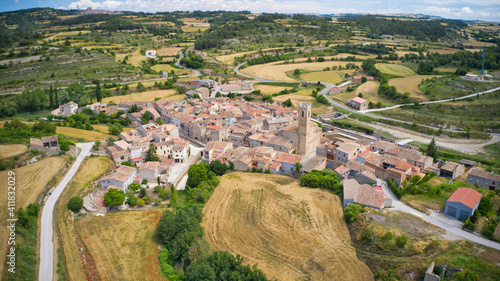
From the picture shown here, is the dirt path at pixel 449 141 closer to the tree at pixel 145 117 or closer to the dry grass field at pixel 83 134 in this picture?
the tree at pixel 145 117

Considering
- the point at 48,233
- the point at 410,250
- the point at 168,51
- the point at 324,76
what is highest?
the point at 168,51

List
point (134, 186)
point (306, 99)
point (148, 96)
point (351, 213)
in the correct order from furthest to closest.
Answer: point (306, 99), point (148, 96), point (134, 186), point (351, 213)

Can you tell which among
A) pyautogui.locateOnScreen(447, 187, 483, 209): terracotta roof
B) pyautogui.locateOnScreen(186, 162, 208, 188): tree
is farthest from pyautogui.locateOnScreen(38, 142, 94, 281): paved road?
pyautogui.locateOnScreen(447, 187, 483, 209): terracotta roof

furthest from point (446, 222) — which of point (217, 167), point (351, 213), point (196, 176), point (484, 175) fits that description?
point (196, 176)

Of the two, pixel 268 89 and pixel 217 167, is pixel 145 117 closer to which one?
pixel 217 167

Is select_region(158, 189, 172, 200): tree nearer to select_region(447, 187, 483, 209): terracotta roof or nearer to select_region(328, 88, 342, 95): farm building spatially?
select_region(447, 187, 483, 209): terracotta roof

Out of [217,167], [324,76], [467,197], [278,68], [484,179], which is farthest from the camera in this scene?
[278,68]

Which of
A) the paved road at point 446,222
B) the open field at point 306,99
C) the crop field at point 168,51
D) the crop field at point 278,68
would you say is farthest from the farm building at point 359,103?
the crop field at point 168,51
